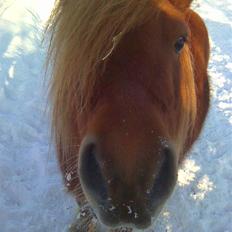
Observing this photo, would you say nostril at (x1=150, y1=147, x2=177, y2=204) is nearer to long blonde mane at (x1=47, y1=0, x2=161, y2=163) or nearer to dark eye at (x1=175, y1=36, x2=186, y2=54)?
long blonde mane at (x1=47, y1=0, x2=161, y2=163)

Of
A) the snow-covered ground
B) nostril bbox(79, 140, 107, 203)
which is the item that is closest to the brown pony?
nostril bbox(79, 140, 107, 203)

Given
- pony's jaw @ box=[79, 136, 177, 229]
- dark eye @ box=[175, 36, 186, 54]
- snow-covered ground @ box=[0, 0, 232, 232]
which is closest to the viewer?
pony's jaw @ box=[79, 136, 177, 229]

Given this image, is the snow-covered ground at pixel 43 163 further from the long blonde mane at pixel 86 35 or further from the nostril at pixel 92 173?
the nostril at pixel 92 173

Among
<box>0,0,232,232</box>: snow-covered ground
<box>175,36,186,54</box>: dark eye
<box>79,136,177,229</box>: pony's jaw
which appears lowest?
<box>0,0,232,232</box>: snow-covered ground

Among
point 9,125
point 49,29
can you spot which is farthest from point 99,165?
point 9,125

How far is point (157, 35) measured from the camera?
210cm

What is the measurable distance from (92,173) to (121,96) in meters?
0.35

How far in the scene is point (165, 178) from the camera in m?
1.86

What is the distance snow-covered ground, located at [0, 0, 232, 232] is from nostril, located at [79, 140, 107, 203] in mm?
1234

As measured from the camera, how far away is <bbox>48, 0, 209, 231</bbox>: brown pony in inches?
69.2

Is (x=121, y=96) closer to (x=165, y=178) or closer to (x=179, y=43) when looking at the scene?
(x=165, y=178)

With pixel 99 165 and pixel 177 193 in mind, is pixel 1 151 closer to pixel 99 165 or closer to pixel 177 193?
pixel 177 193

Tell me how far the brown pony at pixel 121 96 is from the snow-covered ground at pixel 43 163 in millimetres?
686

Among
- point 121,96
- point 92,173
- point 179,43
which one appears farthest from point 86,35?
point 92,173
